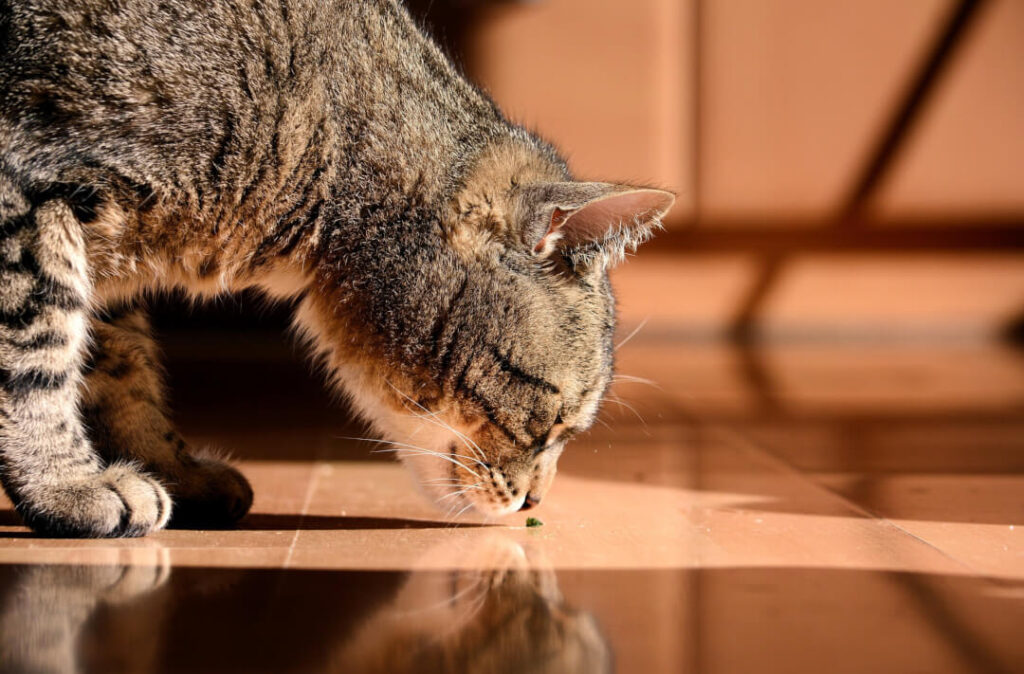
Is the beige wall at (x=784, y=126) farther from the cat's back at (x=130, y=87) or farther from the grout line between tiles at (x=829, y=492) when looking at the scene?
the cat's back at (x=130, y=87)

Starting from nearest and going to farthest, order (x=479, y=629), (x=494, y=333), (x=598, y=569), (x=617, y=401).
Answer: (x=479, y=629), (x=598, y=569), (x=494, y=333), (x=617, y=401)

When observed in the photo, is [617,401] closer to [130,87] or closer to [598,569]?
[598,569]

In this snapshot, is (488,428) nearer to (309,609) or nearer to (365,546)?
(365,546)

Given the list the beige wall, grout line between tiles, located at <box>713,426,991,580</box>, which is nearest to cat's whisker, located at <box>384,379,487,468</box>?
grout line between tiles, located at <box>713,426,991,580</box>

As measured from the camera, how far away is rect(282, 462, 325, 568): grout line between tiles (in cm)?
122

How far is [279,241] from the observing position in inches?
57.3

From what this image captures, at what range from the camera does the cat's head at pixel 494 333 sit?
142 cm

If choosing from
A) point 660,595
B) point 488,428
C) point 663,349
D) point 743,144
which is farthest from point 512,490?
point 743,144

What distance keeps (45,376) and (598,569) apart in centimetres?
68

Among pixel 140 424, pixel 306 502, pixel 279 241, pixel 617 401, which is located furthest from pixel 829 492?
pixel 140 424

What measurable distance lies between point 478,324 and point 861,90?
10.3ft

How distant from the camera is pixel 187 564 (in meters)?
1.17

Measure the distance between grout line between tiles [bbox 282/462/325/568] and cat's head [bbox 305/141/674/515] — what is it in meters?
0.16

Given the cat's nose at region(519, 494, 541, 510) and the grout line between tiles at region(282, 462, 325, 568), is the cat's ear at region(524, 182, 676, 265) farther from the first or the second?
the grout line between tiles at region(282, 462, 325, 568)
